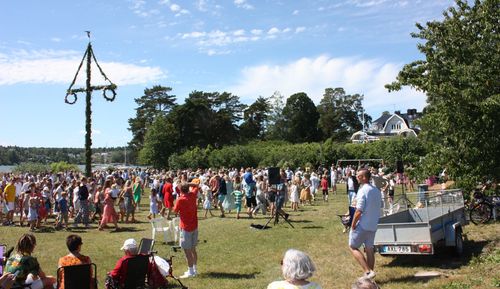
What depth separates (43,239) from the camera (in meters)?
14.1

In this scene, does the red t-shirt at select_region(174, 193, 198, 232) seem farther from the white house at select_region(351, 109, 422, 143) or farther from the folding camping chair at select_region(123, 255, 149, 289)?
the white house at select_region(351, 109, 422, 143)

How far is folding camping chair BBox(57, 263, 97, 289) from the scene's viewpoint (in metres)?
6.11

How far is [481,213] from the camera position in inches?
533

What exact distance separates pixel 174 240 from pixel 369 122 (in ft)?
302

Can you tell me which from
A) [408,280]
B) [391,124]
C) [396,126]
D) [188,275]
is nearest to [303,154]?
[188,275]

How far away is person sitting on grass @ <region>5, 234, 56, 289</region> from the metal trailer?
5.79 metres

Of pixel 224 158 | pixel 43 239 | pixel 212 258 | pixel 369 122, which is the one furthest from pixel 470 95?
pixel 369 122

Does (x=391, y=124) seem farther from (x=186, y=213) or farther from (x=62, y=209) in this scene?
(x=186, y=213)

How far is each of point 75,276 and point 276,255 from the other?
5.37 m

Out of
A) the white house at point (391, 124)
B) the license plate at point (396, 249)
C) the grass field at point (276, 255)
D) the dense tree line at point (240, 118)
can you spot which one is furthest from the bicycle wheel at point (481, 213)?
the white house at point (391, 124)

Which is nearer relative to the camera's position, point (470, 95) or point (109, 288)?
point (109, 288)

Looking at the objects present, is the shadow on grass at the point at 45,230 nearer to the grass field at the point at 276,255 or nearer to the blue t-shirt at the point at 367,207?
the grass field at the point at 276,255

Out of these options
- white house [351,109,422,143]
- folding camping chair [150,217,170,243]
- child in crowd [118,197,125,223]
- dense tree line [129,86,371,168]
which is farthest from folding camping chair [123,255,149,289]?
white house [351,109,422,143]

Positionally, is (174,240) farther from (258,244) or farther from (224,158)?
(224,158)
